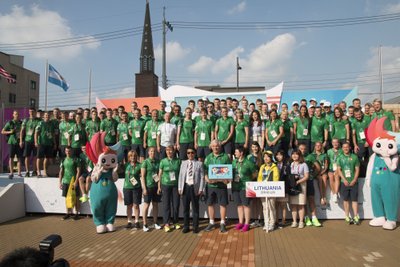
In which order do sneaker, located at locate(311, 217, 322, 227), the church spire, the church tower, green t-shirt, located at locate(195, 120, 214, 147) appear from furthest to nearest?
the church spire
the church tower
green t-shirt, located at locate(195, 120, 214, 147)
sneaker, located at locate(311, 217, 322, 227)

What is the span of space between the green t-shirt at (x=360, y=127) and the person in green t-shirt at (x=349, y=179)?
1.46 metres

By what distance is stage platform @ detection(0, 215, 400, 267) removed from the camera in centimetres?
477

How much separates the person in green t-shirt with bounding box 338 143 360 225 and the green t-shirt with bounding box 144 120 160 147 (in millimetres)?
4745

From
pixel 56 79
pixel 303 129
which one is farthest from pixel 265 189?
pixel 56 79

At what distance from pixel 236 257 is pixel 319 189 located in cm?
317

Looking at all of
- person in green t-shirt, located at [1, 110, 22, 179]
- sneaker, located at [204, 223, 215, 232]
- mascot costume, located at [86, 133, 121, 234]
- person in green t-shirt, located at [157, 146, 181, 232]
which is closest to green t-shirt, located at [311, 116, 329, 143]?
sneaker, located at [204, 223, 215, 232]

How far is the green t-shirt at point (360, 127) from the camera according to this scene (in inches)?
313

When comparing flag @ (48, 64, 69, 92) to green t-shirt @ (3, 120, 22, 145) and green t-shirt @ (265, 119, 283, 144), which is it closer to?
green t-shirt @ (3, 120, 22, 145)

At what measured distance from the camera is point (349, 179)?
6738mm

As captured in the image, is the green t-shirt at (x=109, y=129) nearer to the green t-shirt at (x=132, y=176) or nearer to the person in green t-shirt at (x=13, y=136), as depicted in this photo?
the green t-shirt at (x=132, y=176)

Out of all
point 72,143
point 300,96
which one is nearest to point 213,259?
point 72,143

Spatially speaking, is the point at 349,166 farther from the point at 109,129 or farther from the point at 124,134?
the point at 109,129

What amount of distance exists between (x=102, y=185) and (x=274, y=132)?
4490 mm

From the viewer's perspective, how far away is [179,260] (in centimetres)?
484
